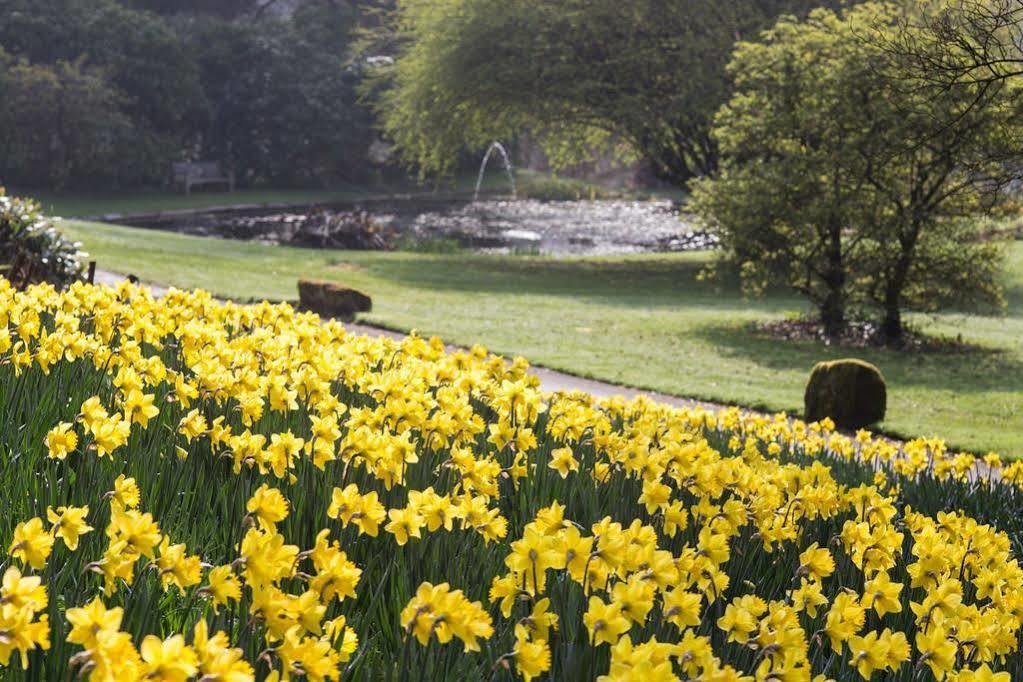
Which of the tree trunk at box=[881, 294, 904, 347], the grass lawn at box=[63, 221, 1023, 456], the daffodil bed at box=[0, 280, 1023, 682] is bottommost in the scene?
the grass lawn at box=[63, 221, 1023, 456]

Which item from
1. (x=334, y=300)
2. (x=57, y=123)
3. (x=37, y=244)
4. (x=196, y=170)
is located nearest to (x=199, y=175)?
(x=196, y=170)

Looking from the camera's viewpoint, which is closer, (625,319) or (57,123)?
(625,319)

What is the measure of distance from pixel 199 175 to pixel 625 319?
3501 cm

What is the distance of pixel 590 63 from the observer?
27.1 metres

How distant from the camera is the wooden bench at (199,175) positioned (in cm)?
4975

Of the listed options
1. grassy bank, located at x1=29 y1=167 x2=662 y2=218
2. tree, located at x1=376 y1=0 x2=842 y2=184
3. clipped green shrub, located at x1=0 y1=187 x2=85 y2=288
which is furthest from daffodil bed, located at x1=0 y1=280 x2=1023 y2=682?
grassy bank, located at x1=29 y1=167 x2=662 y2=218

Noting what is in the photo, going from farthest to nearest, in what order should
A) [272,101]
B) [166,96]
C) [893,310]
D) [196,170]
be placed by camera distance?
[272,101], [196,170], [166,96], [893,310]

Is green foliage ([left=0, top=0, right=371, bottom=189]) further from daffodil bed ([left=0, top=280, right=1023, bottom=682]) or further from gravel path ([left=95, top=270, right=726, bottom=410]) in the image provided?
daffodil bed ([left=0, top=280, right=1023, bottom=682])

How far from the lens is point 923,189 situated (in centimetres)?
1667

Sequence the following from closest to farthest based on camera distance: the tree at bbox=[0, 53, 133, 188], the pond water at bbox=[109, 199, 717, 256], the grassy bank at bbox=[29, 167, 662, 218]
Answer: the pond water at bbox=[109, 199, 717, 256], the tree at bbox=[0, 53, 133, 188], the grassy bank at bbox=[29, 167, 662, 218]

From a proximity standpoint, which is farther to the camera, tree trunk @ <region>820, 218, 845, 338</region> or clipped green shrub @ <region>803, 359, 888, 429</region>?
tree trunk @ <region>820, 218, 845, 338</region>

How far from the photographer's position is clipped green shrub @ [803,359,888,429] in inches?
430

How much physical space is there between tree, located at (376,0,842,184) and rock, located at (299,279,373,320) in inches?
428

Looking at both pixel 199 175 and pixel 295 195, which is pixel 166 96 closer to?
pixel 199 175
